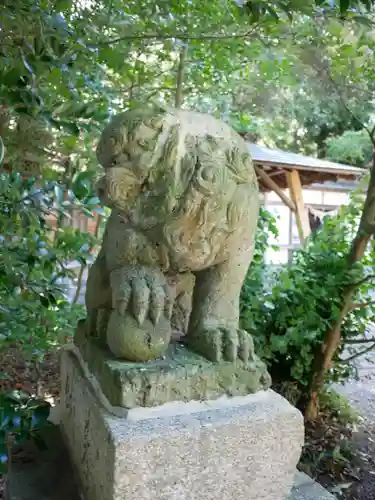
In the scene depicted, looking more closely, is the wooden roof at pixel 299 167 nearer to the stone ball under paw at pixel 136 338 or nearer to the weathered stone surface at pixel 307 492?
the weathered stone surface at pixel 307 492

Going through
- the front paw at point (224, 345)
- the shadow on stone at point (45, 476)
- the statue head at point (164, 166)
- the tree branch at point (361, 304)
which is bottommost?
the shadow on stone at point (45, 476)

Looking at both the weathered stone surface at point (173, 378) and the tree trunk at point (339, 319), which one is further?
the tree trunk at point (339, 319)

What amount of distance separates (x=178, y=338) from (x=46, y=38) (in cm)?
79

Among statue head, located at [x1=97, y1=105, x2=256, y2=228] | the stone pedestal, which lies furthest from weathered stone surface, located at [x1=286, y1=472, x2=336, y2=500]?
statue head, located at [x1=97, y1=105, x2=256, y2=228]

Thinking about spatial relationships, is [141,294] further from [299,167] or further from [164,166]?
[299,167]

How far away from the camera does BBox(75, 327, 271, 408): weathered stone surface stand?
101 cm

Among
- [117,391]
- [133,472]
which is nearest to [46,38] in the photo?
[117,391]

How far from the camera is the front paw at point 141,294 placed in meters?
1.05

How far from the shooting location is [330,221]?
2.56 m

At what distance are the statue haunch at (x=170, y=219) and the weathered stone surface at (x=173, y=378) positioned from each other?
3cm

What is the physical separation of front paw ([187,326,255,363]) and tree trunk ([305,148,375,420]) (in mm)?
1321

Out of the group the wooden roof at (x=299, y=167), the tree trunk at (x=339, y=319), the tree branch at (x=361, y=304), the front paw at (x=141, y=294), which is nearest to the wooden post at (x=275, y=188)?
the wooden roof at (x=299, y=167)

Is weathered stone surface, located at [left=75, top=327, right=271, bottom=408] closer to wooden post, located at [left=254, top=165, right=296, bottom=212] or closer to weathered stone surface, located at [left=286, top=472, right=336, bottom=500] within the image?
weathered stone surface, located at [left=286, top=472, right=336, bottom=500]

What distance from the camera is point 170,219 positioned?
1.08 meters
